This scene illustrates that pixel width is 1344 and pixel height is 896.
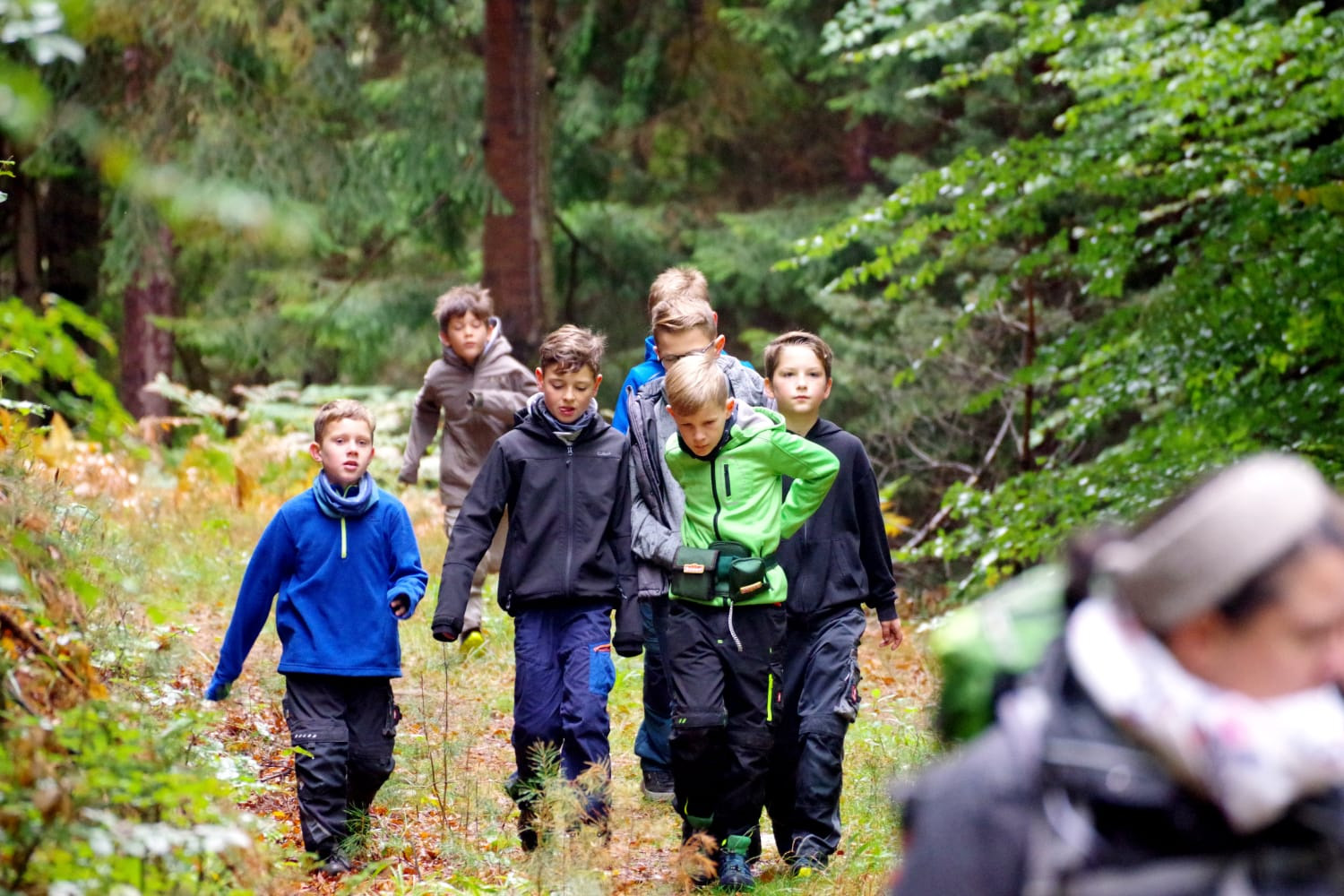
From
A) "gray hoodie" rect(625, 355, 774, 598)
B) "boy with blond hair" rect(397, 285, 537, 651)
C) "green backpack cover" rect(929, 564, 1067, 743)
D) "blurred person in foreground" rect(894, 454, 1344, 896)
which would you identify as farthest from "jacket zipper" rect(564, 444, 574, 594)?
"blurred person in foreground" rect(894, 454, 1344, 896)

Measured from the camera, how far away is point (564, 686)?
5527 millimetres

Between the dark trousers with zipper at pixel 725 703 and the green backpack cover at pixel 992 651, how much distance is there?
3.15 metres

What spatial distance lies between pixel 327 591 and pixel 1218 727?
13.3 feet

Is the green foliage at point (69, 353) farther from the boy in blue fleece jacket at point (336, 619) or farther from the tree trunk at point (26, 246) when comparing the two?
the tree trunk at point (26, 246)

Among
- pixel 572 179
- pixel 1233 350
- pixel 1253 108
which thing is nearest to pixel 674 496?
pixel 1233 350

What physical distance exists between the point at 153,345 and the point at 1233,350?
16030 millimetres

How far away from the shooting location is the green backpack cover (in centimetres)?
201

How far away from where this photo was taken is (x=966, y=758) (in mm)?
1917

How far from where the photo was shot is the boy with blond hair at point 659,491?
5.55 m

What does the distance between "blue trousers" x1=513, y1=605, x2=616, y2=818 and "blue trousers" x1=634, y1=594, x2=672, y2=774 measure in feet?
2.06

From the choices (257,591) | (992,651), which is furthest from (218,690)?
(992,651)

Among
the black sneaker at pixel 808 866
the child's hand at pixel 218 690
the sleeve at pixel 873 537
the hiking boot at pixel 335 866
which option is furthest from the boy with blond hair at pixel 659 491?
the child's hand at pixel 218 690

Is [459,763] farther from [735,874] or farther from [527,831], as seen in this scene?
[735,874]

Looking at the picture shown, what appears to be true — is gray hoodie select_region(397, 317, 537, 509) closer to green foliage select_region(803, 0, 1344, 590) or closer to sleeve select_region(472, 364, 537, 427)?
sleeve select_region(472, 364, 537, 427)
